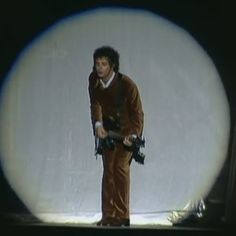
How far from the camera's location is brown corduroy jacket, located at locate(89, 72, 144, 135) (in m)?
3.87

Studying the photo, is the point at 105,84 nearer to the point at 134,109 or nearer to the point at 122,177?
the point at 134,109

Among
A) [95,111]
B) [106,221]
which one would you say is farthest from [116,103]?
[106,221]

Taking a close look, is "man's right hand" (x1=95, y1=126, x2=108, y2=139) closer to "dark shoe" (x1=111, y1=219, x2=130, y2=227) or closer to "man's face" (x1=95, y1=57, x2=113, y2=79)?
"man's face" (x1=95, y1=57, x2=113, y2=79)

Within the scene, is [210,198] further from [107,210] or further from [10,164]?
[10,164]

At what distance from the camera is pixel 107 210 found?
395cm

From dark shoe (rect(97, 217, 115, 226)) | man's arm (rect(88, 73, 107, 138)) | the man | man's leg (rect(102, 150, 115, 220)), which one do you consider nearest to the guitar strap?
the man

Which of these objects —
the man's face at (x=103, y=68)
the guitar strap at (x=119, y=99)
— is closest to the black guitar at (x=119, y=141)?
the guitar strap at (x=119, y=99)

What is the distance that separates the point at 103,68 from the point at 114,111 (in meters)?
0.26

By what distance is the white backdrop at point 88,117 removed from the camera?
3836mm

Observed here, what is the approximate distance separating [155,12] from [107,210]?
46.5 inches

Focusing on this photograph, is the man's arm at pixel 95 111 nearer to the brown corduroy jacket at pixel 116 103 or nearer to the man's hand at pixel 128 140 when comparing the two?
the brown corduroy jacket at pixel 116 103

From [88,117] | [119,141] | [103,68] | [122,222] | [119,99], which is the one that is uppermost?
[103,68]

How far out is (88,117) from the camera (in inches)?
153

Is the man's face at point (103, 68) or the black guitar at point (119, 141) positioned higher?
the man's face at point (103, 68)
